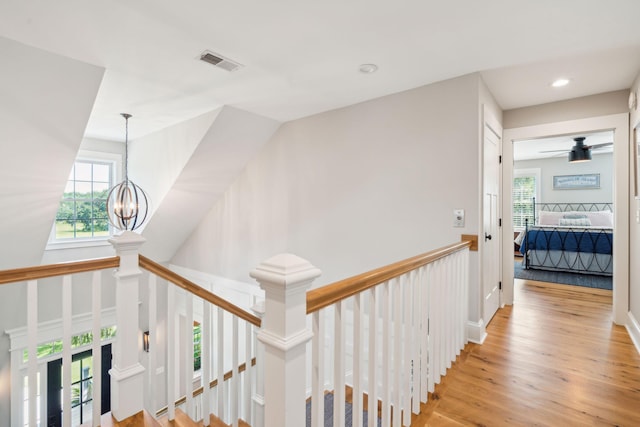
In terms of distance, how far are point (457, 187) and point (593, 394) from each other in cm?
165

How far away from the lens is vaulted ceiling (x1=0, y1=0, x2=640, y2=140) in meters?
1.87

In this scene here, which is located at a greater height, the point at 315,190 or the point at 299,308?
the point at 315,190

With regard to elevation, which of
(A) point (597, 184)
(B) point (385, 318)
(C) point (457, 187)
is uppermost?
(A) point (597, 184)

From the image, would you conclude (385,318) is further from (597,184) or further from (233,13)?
(597,184)

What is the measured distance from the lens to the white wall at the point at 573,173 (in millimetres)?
6902

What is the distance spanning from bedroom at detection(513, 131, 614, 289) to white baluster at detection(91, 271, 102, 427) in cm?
511

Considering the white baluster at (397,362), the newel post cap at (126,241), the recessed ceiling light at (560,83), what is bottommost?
the white baluster at (397,362)

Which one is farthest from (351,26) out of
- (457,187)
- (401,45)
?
(457,187)

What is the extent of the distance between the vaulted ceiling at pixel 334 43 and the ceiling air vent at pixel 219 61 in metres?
0.05

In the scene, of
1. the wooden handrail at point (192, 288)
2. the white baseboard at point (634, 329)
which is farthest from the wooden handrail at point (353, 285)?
the white baseboard at point (634, 329)

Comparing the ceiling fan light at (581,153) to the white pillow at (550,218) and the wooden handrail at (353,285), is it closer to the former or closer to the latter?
the white pillow at (550,218)

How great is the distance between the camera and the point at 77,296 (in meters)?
4.82

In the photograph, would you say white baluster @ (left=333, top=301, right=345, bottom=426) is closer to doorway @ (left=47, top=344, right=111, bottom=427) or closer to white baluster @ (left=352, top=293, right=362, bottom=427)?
white baluster @ (left=352, top=293, right=362, bottom=427)

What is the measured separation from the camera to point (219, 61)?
2504mm
